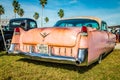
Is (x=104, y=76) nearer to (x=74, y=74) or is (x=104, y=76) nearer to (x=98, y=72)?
(x=98, y=72)

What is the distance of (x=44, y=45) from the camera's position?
14.1ft

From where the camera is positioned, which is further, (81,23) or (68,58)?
(81,23)

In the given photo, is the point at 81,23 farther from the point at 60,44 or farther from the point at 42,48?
the point at 42,48

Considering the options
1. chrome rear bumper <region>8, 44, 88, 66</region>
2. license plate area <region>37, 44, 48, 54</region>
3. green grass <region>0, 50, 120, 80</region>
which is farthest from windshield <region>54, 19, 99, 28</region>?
chrome rear bumper <region>8, 44, 88, 66</region>

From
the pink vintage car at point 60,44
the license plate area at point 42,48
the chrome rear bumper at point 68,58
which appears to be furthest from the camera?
the license plate area at point 42,48

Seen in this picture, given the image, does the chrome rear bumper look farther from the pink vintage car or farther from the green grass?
the green grass

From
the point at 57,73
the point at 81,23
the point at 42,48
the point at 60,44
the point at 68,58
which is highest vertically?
the point at 81,23

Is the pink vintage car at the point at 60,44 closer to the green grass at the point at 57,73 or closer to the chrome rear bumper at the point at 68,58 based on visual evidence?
the chrome rear bumper at the point at 68,58

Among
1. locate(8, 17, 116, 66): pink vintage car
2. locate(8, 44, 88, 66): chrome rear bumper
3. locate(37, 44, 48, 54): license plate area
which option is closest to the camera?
locate(8, 44, 88, 66): chrome rear bumper

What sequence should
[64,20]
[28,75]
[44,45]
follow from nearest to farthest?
[28,75] → [44,45] → [64,20]

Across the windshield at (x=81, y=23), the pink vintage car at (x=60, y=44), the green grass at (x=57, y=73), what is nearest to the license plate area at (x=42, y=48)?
the pink vintage car at (x=60, y=44)

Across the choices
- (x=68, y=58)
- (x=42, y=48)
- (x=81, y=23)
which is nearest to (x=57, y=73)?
(x=68, y=58)

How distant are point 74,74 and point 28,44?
1.47 m

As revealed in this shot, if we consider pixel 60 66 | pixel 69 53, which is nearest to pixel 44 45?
pixel 69 53
